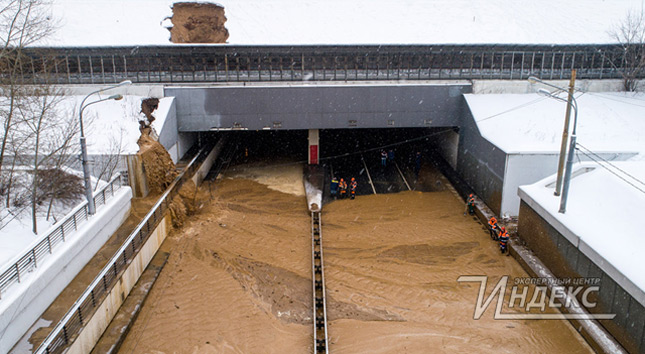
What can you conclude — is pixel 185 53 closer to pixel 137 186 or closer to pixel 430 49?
pixel 137 186

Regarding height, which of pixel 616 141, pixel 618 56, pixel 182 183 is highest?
pixel 618 56

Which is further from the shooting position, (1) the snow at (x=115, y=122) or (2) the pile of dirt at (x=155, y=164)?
(1) the snow at (x=115, y=122)

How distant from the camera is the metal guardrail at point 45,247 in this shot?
11.1 m

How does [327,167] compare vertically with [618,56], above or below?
below

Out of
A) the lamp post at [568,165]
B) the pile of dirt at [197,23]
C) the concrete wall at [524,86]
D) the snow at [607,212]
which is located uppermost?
the pile of dirt at [197,23]

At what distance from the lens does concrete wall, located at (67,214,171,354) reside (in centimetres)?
1155

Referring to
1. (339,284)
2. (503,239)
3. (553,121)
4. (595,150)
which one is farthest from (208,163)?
(595,150)

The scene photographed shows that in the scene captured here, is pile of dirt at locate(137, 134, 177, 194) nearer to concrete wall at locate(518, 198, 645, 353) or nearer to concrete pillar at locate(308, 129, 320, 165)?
concrete pillar at locate(308, 129, 320, 165)

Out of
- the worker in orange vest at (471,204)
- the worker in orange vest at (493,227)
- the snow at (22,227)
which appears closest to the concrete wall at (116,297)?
the snow at (22,227)

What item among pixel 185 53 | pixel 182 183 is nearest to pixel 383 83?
pixel 185 53

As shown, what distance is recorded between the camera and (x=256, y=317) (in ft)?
46.1

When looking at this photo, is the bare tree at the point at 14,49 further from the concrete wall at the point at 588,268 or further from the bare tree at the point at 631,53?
the bare tree at the point at 631,53

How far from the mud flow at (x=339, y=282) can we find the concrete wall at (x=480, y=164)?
1.43m

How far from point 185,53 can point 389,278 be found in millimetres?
20412
